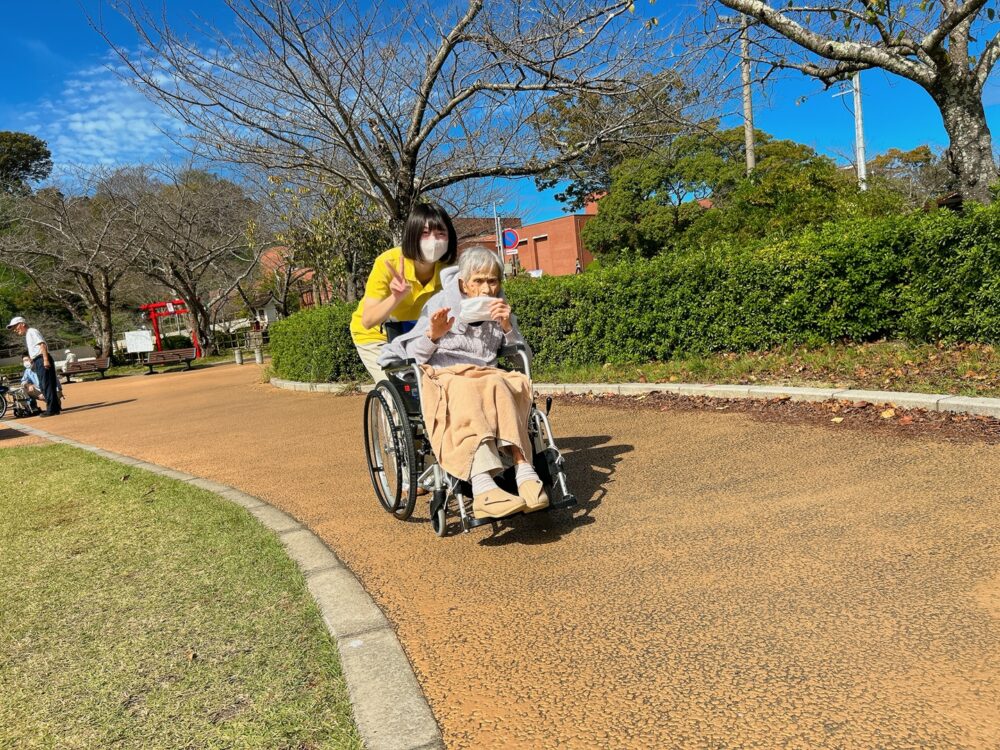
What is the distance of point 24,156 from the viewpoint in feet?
138

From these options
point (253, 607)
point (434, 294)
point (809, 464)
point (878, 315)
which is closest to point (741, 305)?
point (878, 315)

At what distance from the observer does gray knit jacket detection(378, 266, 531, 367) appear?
360 centimetres

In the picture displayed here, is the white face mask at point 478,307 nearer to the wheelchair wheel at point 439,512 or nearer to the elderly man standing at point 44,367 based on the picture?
the wheelchair wheel at point 439,512

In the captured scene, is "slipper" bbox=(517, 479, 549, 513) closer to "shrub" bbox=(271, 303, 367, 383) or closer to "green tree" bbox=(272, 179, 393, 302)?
"shrub" bbox=(271, 303, 367, 383)

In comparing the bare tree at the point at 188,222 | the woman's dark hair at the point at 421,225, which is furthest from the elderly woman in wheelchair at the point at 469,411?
the bare tree at the point at 188,222

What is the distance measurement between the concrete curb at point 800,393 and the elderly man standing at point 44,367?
9.04m

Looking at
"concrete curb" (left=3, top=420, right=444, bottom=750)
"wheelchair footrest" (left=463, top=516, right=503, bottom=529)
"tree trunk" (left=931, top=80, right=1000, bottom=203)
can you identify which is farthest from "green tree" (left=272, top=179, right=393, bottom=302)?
"wheelchair footrest" (left=463, top=516, right=503, bottom=529)

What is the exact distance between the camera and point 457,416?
322 centimetres

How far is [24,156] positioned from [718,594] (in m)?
51.4

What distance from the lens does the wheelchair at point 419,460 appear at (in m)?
3.34

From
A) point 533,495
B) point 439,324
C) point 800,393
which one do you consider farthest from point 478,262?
point 800,393

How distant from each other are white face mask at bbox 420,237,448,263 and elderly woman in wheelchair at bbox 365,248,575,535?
17 centimetres

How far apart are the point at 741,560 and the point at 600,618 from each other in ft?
2.49

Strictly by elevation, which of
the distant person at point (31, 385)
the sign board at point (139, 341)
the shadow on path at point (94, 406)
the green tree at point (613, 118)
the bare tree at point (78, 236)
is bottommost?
the shadow on path at point (94, 406)
